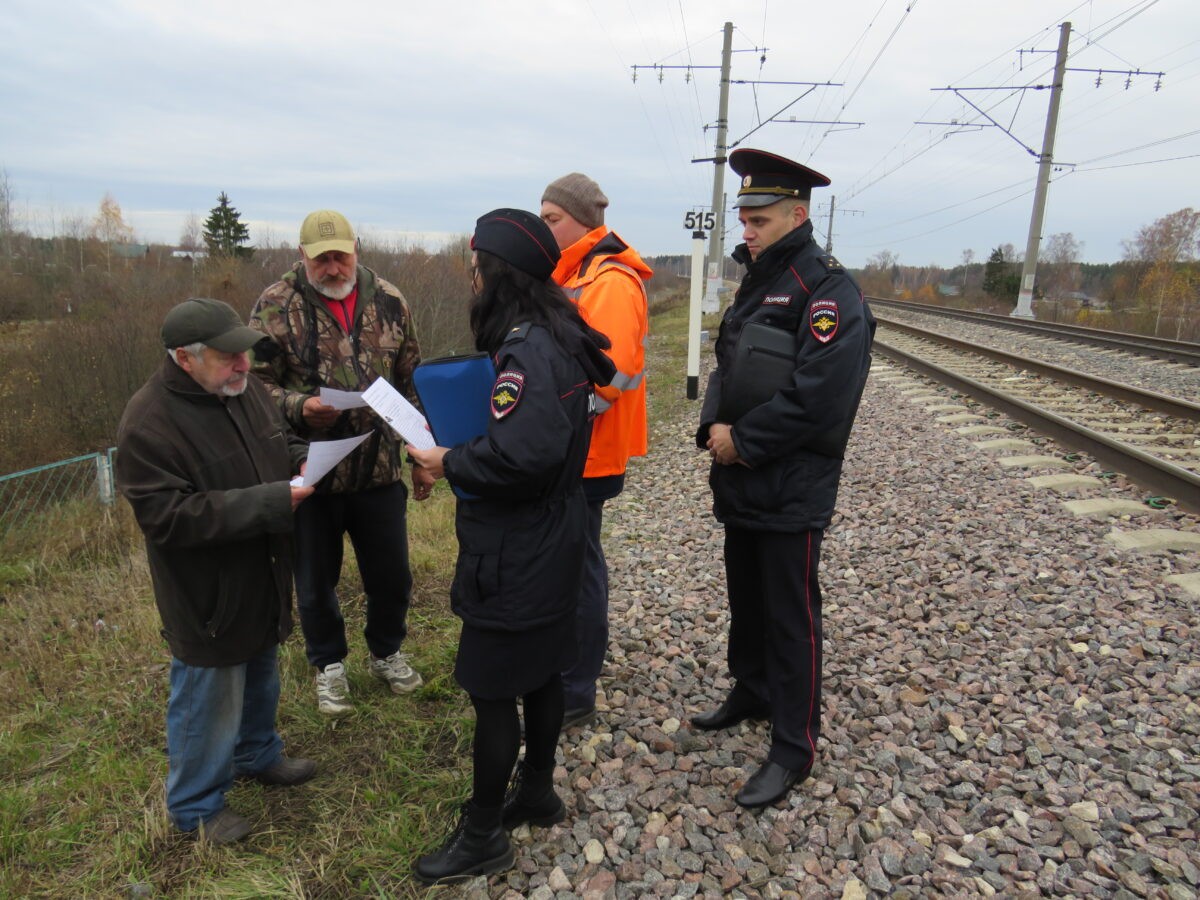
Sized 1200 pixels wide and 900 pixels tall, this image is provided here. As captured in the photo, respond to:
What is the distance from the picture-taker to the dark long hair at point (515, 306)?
2.17 m

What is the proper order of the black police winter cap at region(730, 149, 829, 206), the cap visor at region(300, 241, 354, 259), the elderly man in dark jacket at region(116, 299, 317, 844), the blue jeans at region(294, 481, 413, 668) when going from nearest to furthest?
the elderly man in dark jacket at region(116, 299, 317, 844) < the black police winter cap at region(730, 149, 829, 206) < the cap visor at region(300, 241, 354, 259) < the blue jeans at region(294, 481, 413, 668)

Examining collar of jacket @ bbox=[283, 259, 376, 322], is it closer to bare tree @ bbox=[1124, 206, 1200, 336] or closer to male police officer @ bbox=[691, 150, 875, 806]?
male police officer @ bbox=[691, 150, 875, 806]

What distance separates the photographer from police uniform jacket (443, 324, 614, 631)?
2053mm

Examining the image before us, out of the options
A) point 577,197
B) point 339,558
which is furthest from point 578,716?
point 577,197

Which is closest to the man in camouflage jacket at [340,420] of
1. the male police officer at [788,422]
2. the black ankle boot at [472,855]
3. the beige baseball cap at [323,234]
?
the beige baseball cap at [323,234]

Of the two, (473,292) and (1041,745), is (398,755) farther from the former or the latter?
(1041,745)

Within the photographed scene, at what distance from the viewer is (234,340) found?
2369 mm

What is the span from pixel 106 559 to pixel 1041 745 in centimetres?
770

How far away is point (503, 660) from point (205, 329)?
1371 mm

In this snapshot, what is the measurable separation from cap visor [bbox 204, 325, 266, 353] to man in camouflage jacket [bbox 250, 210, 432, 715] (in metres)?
0.63

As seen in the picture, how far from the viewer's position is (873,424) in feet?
28.1

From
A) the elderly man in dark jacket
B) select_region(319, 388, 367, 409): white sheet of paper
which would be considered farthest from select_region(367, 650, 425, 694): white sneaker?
select_region(319, 388, 367, 409): white sheet of paper

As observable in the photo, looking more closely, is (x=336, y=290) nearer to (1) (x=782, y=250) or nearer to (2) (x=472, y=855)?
(1) (x=782, y=250)

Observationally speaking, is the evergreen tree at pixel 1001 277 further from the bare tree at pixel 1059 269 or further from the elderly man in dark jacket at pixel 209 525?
the elderly man in dark jacket at pixel 209 525
